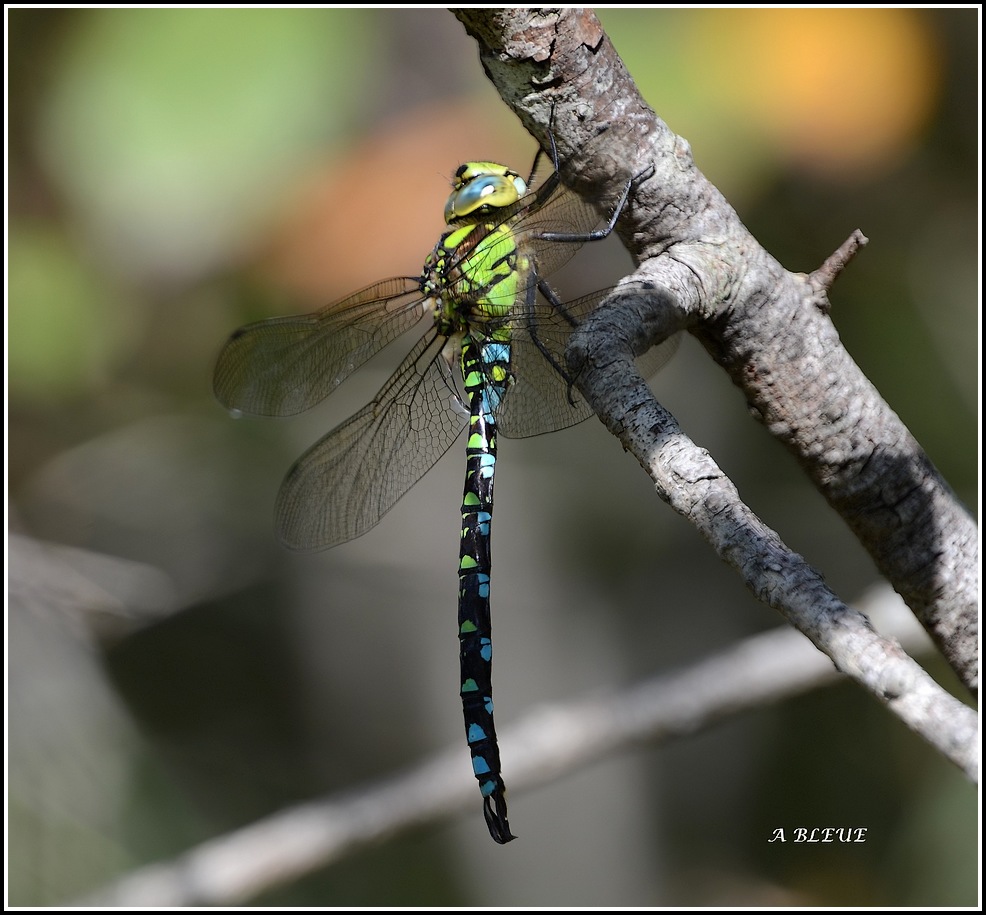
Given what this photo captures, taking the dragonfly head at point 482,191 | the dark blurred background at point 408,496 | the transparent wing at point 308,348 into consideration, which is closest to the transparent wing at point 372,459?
the transparent wing at point 308,348

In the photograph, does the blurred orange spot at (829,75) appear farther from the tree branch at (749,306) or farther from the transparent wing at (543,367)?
the tree branch at (749,306)

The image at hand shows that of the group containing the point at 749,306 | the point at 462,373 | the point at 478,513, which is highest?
the point at 462,373

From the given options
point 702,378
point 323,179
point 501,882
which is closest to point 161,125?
point 323,179

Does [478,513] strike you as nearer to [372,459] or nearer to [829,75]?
[372,459]

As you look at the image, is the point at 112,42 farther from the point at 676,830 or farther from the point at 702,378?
the point at 676,830

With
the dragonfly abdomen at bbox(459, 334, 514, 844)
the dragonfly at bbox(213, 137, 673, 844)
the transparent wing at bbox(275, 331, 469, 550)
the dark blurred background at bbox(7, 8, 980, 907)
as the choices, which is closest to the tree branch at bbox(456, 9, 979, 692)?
the dragonfly at bbox(213, 137, 673, 844)

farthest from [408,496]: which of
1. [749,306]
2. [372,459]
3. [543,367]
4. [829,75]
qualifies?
[749,306]
